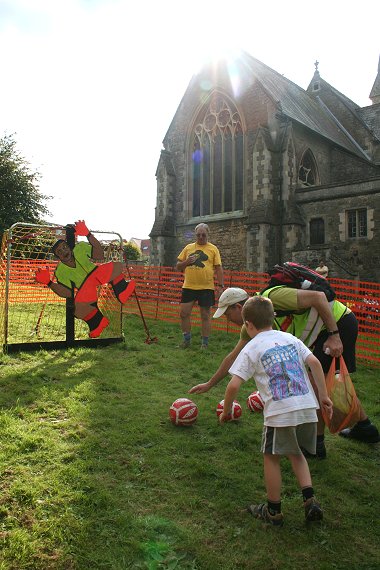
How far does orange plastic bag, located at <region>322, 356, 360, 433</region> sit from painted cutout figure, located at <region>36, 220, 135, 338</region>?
505 cm

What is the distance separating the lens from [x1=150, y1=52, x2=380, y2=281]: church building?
62.3 feet

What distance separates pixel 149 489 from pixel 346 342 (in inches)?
85.8

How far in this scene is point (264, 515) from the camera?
9.60 feet

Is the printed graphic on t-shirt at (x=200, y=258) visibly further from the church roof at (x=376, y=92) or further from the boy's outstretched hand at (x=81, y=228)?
the church roof at (x=376, y=92)

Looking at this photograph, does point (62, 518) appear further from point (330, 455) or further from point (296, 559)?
point (330, 455)

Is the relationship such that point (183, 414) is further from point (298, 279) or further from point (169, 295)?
point (169, 295)

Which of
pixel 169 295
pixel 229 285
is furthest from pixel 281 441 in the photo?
pixel 169 295

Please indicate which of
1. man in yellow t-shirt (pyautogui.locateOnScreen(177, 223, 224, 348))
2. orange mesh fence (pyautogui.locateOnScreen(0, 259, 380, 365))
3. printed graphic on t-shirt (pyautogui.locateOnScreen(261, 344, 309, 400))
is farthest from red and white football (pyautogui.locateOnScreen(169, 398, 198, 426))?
orange mesh fence (pyautogui.locateOnScreen(0, 259, 380, 365))

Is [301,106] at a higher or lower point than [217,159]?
higher

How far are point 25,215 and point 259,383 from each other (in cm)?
2879

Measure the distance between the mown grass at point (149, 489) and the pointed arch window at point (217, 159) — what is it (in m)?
17.8

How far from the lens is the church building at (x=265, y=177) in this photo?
19.0 m

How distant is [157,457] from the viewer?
3770 millimetres

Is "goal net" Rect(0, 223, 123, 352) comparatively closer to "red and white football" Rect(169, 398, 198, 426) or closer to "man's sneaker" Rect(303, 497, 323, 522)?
"red and white football" Rect(169, 398, 198, 426)
